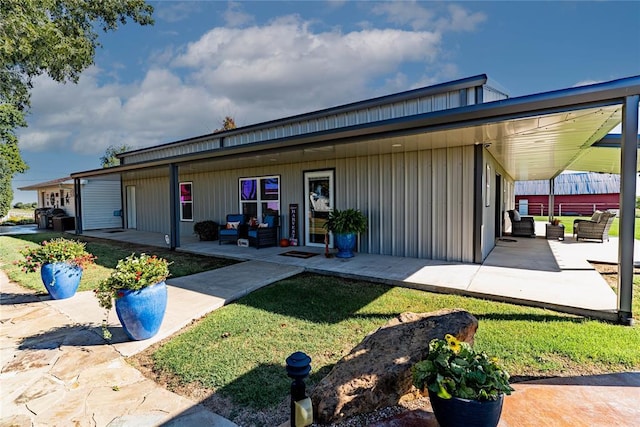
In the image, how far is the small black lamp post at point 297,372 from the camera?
1856 mm

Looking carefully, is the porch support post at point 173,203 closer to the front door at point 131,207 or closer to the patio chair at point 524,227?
the front door at point 131,207

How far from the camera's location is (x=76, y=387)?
2596mm

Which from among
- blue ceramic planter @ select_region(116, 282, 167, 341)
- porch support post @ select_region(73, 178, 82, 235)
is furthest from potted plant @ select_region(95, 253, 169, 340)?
porch support post @ select_region(73, 178, 82, 235)

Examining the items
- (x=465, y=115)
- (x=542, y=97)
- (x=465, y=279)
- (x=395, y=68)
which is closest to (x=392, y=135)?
(x=465, y=115)

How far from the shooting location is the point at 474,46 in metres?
8.98

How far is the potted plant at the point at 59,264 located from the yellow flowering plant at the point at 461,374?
5.04 meters

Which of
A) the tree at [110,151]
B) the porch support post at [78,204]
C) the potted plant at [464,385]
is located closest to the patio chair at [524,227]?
the potted plant at [464,385]

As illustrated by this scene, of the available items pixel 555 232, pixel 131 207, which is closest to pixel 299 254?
pixel 555 232

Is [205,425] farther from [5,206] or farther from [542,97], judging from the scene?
[5,206]

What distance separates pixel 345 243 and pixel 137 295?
4650mm

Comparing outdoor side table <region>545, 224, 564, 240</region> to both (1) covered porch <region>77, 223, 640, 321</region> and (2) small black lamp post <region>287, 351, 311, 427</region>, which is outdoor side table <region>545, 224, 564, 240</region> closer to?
(1) covered porch <region>77, 223, 640, 321</region>

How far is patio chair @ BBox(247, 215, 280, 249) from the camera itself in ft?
28.7

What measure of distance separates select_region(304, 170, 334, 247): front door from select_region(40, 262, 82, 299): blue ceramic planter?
5.25m

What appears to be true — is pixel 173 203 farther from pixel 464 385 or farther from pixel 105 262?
pixel 464 385
